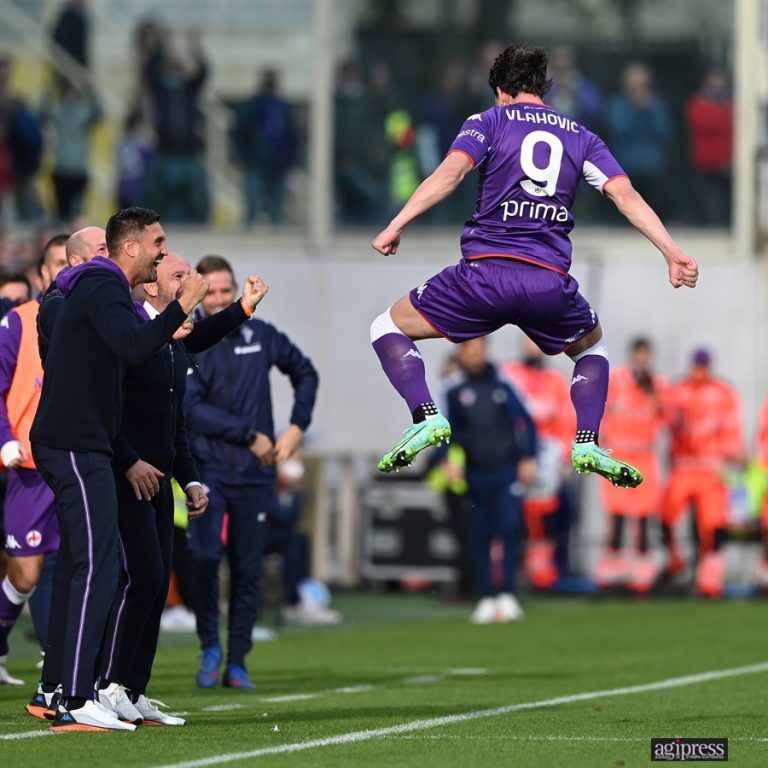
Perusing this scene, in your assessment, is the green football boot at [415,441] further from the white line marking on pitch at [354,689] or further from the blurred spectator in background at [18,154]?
the blurred spectator in background at [18,154]

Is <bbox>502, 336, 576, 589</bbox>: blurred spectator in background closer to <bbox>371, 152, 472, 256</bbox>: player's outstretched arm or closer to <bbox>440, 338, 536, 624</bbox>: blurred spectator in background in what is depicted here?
<bbox>440, 338, 536, 624</bbox>: blurred spectator in background

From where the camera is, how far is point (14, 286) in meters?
11.8

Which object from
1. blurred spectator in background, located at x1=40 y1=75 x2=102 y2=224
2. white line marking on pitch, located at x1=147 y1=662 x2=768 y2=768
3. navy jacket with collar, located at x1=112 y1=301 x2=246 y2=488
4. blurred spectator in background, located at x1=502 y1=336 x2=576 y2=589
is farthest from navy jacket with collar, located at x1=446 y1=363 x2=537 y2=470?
navy jacket with collar, located at x1=112 y1=301 x2=246 y2=488

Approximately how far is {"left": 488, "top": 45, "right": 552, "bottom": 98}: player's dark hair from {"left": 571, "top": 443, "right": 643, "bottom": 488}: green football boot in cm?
157

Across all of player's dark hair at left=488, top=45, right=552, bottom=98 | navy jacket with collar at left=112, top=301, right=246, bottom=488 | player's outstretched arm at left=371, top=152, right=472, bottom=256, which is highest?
player's dark hair at left=488, top=45, right=552, bottom=98

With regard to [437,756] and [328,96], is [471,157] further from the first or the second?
[328,96]

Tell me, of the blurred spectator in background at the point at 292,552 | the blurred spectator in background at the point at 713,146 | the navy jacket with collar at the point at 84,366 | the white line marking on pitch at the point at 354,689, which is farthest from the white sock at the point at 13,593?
the blurred spectator in background at the point at 713,146

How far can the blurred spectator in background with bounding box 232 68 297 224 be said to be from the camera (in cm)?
2423

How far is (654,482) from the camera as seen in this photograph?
20562 mm

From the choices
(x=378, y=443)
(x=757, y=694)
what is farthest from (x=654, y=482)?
(x=757, y=694)

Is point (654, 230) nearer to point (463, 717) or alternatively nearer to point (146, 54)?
point (463, 717)

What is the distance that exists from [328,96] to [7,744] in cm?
1688

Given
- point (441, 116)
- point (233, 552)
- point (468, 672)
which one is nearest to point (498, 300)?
point (233, 552)

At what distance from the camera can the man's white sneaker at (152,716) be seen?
8766 millimetres
